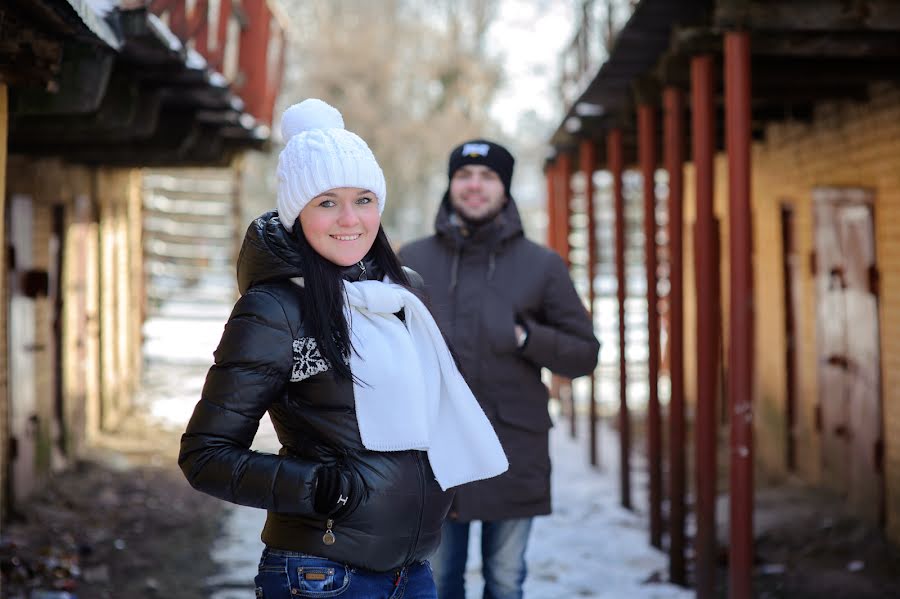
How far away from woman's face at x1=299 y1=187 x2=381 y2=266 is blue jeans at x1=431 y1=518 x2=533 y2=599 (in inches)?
67.8

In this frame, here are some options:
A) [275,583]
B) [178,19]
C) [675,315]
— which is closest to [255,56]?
[178,19]

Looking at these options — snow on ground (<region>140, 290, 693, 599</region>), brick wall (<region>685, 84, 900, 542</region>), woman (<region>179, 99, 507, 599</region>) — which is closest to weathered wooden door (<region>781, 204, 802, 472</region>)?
brick wall (<region>685, 84, 900, 542</region>)

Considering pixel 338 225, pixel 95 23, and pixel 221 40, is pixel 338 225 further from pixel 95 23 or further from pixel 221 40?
pixel 221 40

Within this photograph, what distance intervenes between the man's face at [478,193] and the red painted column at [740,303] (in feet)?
5.33

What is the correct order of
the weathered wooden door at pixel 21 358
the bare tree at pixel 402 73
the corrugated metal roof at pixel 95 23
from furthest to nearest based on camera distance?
the bare tree at pixel 402 73 → the weathered wooden door at pixel 21 358 → the corrugated metal roof at pixel 95 23

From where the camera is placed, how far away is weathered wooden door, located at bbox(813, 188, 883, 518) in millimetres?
8055

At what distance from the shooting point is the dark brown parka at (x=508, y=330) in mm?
4227

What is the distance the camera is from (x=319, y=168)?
2715mm

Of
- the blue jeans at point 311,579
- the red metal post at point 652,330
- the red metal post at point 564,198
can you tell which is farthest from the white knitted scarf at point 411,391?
the red metal post at point 564,198

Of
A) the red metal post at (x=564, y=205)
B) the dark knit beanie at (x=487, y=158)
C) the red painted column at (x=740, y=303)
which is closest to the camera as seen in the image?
the dark knit beanie at (x=487, y=158)

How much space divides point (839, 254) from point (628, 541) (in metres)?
2.63

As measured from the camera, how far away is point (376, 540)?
2648mm

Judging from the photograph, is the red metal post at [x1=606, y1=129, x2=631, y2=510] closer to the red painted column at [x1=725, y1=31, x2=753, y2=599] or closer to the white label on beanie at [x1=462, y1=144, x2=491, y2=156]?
the red painted column at [x1=725, y1=31, x2=753, y2=599]

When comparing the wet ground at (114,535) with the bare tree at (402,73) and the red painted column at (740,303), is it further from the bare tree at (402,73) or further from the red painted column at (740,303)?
the bare tree at (402,73)
